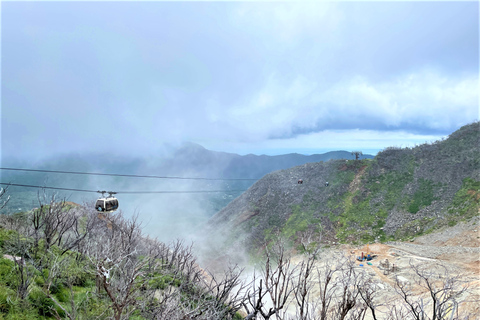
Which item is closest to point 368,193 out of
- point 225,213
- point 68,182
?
point 225,213

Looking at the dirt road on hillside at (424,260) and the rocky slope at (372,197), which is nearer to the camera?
the dirt road on hillside at (424,260)

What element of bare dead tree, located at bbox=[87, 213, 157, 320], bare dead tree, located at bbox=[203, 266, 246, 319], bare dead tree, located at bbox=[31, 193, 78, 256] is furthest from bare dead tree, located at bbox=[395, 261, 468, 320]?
bare dead tree, located at bbox=[31, 193, 78, 256]

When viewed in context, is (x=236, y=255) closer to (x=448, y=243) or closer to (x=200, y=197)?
(x=448, y=243)

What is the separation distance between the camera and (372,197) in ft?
136

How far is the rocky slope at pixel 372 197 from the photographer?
34106 millimetres

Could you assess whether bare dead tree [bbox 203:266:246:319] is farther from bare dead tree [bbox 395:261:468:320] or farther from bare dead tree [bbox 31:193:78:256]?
bare dead tree [bbox 31:193:78:256]

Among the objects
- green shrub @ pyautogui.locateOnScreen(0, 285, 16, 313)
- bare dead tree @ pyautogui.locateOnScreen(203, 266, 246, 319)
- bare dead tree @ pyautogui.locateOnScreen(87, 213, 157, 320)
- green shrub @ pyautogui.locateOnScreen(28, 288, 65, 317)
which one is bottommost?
bare dead tree @ pyautogui.locateOnScreen(203, 266, 246, 319)

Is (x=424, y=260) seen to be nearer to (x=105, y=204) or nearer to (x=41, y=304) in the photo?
(x=105, y=204)

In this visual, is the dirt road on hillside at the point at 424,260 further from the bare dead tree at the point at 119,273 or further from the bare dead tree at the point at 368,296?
the bare dead tree at the point at 119,273

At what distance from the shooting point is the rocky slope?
34106mm

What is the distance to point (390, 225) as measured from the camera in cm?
3512

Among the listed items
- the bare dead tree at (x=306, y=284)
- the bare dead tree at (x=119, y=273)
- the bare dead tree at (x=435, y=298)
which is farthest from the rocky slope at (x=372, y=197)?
the bare dead tree at (x=119, y=273)

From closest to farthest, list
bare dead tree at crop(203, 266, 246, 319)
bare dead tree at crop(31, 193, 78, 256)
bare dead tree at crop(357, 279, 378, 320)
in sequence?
bare dead tree at crop(357, 279, 378, 320) < bare dead tree at crop(203, 266, 246, 319) < bare dead tree at crop(31, 193, 78, 256)

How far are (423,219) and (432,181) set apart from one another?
9.05 meters
